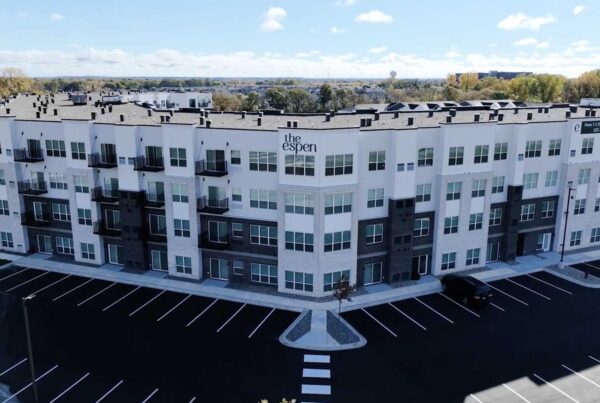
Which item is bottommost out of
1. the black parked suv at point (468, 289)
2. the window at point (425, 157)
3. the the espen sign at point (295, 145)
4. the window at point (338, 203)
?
the black parked suv at point (468, 289)

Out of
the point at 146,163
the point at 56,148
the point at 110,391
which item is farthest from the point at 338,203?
the point at 56,148

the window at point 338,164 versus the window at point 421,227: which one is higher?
the window at point 338,164

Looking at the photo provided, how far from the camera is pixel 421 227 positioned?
3953cm

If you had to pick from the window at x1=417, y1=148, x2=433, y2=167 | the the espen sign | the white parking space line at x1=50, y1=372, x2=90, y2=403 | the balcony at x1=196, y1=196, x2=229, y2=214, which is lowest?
the white parking space line at x1=50, y1=372, x2=90, y2=403

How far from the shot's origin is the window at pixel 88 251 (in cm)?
4231

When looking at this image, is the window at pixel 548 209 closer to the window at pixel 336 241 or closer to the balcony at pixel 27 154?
the window at pixel 336 241

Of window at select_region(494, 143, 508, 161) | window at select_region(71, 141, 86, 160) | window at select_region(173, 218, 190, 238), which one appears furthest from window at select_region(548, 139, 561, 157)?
window at select_region(71, 141, 86, 160)

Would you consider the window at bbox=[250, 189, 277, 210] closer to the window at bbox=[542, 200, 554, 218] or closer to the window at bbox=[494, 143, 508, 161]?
the window at bbox=[494, 143, 508, 161]

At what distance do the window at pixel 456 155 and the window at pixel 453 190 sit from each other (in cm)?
175

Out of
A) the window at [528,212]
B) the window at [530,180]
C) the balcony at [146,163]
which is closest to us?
the balcony at [146,163]

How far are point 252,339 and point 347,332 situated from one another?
6270 millimetres

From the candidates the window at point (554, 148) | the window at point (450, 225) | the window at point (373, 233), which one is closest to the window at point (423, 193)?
the window at point (450, 225)

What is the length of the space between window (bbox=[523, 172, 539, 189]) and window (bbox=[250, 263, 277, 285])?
24.1 meters

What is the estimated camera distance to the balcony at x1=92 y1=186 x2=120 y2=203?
4059 centimetres
